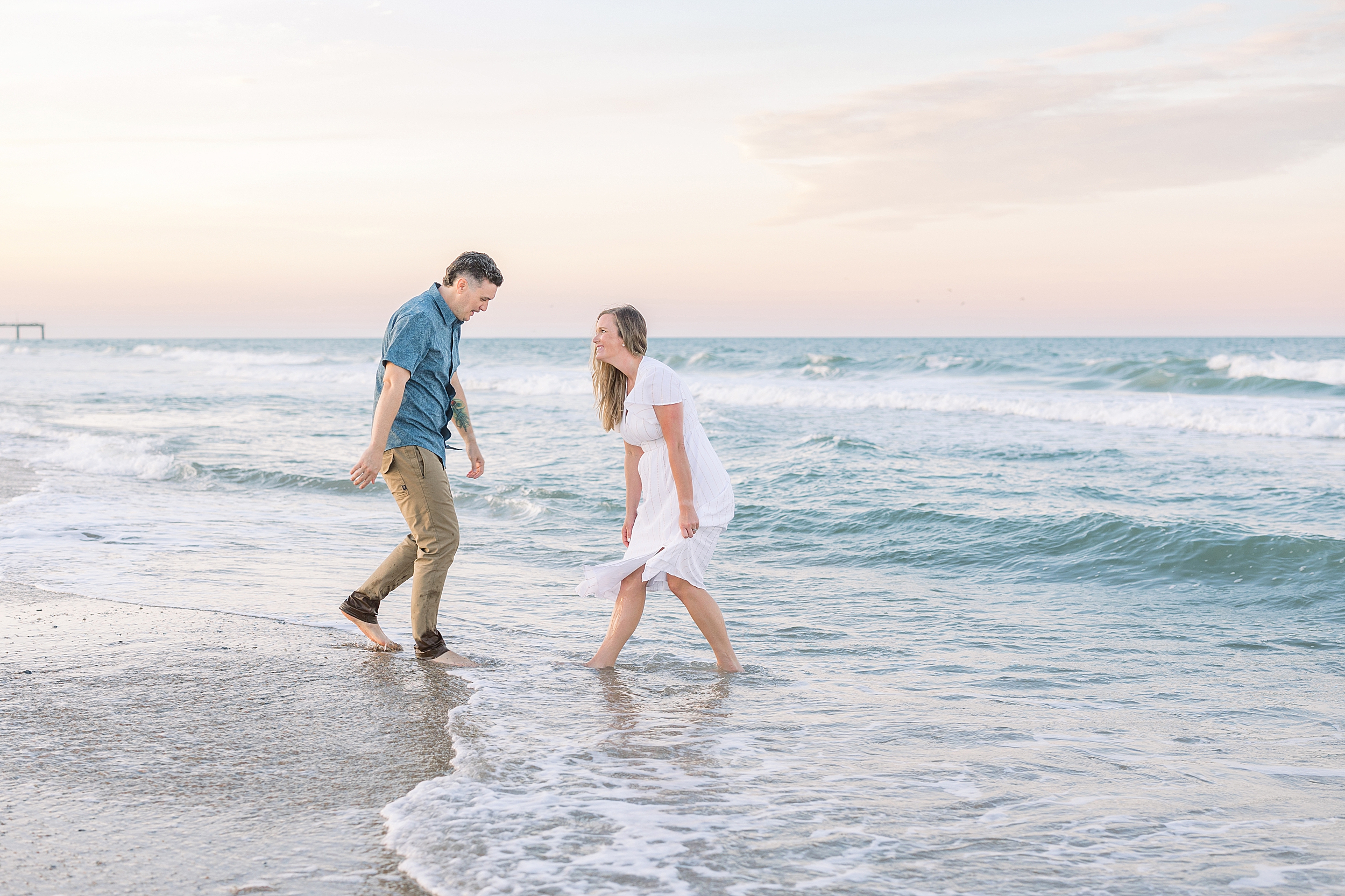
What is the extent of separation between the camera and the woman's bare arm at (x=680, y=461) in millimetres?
4504

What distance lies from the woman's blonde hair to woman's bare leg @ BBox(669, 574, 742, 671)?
31.3 inches

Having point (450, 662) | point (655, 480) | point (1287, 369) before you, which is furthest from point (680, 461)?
point (1287, 369)

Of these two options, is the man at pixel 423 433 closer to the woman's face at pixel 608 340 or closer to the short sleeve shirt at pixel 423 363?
the short sleeve shirt at pixel 423 363

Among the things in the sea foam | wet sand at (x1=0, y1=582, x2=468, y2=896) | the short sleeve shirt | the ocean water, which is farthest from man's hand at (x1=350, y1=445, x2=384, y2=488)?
the sea foam

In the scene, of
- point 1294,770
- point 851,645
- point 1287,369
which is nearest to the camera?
point 1294,770

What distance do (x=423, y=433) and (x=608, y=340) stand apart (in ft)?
3.26

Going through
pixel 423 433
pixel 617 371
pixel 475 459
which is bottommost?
pixel 475 459

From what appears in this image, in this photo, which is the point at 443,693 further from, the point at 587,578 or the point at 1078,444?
the point at 1078,444

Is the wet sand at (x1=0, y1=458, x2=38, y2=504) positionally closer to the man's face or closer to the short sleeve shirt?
the short sleeve shirt

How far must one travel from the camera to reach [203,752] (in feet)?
11.9

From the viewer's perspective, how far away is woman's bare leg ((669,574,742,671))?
479 cm

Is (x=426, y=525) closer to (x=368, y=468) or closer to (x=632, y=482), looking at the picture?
(x=368, y=468)

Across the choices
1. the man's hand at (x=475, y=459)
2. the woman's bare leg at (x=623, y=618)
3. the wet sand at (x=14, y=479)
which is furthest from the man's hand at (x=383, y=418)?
the wet sand at (x=14, y=479)

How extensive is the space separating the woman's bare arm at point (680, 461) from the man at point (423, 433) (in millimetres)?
978
